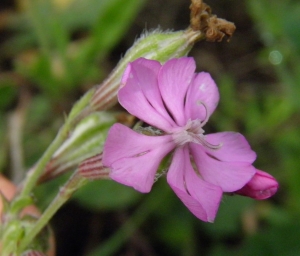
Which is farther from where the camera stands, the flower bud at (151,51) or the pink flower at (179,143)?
the flower bud at (151,51)

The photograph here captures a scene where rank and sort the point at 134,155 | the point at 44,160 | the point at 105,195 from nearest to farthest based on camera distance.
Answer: the point at 134,155 < the point at 44,160 < the point at 105,195

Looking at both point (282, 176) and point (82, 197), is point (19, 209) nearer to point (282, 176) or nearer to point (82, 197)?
point (82, 197)

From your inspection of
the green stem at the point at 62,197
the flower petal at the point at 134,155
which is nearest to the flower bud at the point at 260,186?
the flower petal at the point at 134,155

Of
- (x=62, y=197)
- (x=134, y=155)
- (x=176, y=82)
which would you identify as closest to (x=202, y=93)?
(x=176, y=82)

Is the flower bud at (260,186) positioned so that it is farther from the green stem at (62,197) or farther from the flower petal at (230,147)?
the green stem at (62,197)

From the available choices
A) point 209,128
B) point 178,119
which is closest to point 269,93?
point 209,128

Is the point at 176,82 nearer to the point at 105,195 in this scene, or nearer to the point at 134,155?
the point at 134,155
